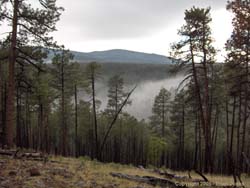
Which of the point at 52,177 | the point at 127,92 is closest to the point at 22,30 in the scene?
the point at 52,177

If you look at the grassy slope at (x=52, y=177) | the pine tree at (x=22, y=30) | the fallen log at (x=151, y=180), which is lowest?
the fallen log at (x=151, y=180)

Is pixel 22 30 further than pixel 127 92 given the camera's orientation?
No

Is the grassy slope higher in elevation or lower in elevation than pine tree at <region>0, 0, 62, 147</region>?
lower

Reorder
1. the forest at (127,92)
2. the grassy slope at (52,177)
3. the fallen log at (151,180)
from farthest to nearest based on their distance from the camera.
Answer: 1. the forest at (127,92)
2. the fallen log at (151,180)
3. the grassy slope at (52,177)

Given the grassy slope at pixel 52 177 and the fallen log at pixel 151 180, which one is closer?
the grassy slope at pixel 52 177

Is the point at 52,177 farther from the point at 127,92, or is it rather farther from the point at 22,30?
the point at 127,92

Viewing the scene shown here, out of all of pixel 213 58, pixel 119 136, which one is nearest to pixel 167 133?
pixel 119 136

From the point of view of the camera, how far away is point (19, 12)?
17.8m

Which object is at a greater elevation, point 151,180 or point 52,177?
point 52,177

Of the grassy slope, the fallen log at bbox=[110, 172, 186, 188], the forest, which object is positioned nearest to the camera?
the grassy slope

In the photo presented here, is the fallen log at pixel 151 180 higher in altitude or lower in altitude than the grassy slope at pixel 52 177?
lower

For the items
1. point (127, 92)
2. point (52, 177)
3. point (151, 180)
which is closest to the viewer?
point (52, 177)

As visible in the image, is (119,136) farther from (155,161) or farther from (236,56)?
(236,56)

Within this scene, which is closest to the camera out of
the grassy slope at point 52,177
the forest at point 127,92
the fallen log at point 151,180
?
the grassy slope at point 52,177
